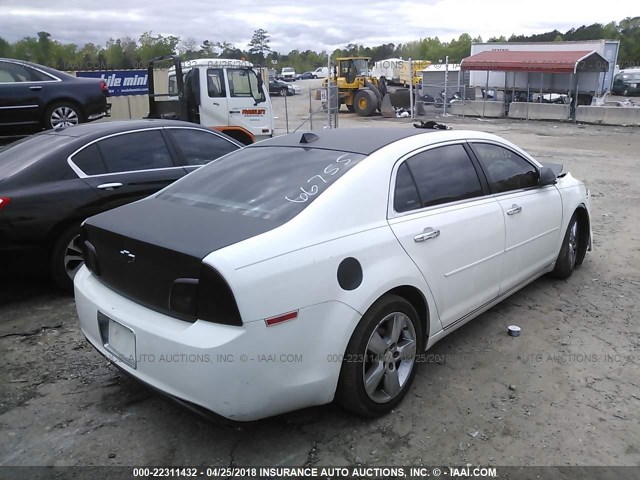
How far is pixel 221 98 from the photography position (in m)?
11.8

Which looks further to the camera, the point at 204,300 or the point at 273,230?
the point at 273,230

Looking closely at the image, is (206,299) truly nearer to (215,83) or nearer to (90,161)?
(90,161)

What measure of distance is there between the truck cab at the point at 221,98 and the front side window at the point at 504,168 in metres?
8.18

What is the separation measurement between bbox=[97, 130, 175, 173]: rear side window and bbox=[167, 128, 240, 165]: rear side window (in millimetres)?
164

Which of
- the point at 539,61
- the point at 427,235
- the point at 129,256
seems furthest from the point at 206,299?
the point at 539,61

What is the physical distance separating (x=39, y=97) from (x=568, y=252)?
928 cm

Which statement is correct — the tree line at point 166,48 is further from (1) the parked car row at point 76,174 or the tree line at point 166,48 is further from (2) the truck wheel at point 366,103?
(1) the parked car row at point 76,174

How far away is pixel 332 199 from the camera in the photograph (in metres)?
2.95

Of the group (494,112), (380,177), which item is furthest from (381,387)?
(494,112)

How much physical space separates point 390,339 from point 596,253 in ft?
13.1

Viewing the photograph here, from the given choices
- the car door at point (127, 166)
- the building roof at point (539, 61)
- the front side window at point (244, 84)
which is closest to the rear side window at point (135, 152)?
the car door at point (127, 166)

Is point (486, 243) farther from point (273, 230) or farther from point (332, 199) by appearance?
point (273, 230)

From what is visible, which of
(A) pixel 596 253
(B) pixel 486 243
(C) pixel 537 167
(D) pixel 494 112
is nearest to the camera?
(B) pixel 486 243

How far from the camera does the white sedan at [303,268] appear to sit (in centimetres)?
251
